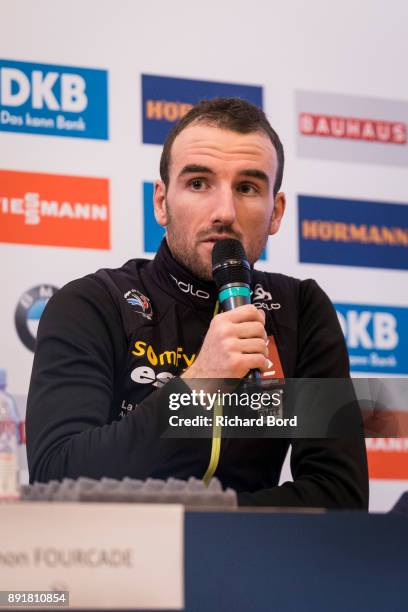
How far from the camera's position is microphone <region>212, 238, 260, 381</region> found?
1543 mm

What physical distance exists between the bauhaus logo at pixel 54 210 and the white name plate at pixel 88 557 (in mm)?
1684

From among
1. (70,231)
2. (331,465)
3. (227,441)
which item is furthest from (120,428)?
(70,231)

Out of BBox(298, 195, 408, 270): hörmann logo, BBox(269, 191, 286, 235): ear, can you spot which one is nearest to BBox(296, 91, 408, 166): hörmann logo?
BBox(298, 195, 408, 270): hörmann logo

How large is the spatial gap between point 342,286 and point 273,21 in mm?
812

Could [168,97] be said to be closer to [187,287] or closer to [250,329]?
[187,287]

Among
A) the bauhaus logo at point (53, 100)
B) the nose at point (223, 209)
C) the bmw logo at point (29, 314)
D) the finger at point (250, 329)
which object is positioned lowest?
the finger at point (250, 329)

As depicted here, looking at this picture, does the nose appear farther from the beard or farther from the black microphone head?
the black microphone head

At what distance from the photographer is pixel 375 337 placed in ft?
9.18

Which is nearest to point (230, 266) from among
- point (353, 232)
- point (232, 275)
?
point (232, 275)

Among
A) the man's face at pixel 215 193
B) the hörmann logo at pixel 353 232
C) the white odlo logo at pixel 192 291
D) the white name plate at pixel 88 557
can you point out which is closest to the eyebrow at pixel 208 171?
the man's face at pixel 215 193

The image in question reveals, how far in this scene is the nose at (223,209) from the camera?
191 cm

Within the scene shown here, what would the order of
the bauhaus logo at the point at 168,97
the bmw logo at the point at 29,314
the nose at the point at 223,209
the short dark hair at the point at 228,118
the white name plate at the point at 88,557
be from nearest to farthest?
the white name plate at the point at 88,557 → the nose at the point at 223,209 → the short dark hair at the point at 228,118 → the bmw logo at the point at 29,314 → the bauhaus logo at the point at 168,97

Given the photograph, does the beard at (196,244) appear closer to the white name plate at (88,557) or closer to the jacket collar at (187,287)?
the jacket collar at (187,287)

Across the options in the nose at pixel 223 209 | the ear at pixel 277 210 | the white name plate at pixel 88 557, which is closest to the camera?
the white name plate at pixel 88 557
